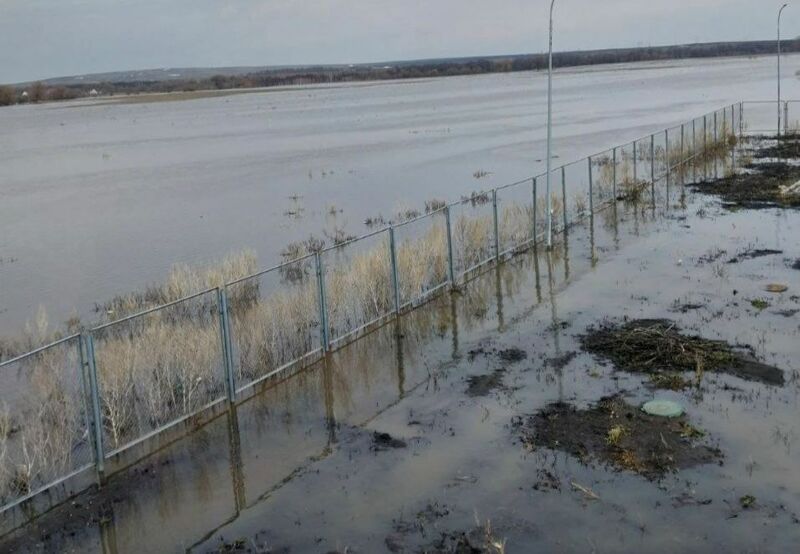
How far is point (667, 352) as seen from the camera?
12445 millimetres

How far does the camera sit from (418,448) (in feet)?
32.8

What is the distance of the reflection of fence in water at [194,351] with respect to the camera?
10008 mm

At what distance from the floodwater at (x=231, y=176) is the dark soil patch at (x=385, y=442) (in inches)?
404

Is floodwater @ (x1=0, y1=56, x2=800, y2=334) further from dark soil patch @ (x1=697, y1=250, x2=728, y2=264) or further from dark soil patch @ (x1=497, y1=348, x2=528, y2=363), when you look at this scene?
dark soil patch @ (x1=697, y1=250, x2=728, y2=264)

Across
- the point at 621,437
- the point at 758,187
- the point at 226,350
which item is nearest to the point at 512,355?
the point at 621,437

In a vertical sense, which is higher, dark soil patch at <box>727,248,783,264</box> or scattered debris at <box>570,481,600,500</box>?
dark soil patch at <box>727,248,783,264</box>

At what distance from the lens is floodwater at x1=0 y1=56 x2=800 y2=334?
24391 millimetres

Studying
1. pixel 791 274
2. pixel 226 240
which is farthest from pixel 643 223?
pixel 226 240

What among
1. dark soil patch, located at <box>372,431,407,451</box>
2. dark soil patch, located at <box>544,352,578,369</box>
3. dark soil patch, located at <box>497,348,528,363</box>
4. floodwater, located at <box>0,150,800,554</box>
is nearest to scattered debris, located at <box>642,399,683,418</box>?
floodwater, located at <box>0,150,800,554</box>

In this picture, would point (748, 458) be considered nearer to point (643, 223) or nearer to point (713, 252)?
point (713, 252)

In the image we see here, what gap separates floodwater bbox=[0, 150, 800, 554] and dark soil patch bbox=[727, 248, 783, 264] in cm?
238

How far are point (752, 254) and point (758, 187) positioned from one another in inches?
379

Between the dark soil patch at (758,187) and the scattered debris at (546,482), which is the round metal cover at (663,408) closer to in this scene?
the scattered debris at (546,482)

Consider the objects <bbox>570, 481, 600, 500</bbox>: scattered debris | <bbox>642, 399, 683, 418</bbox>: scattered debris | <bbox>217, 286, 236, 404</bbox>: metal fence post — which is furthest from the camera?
<bbox>217, 286, 236, 404</bbox>: metal fence post
